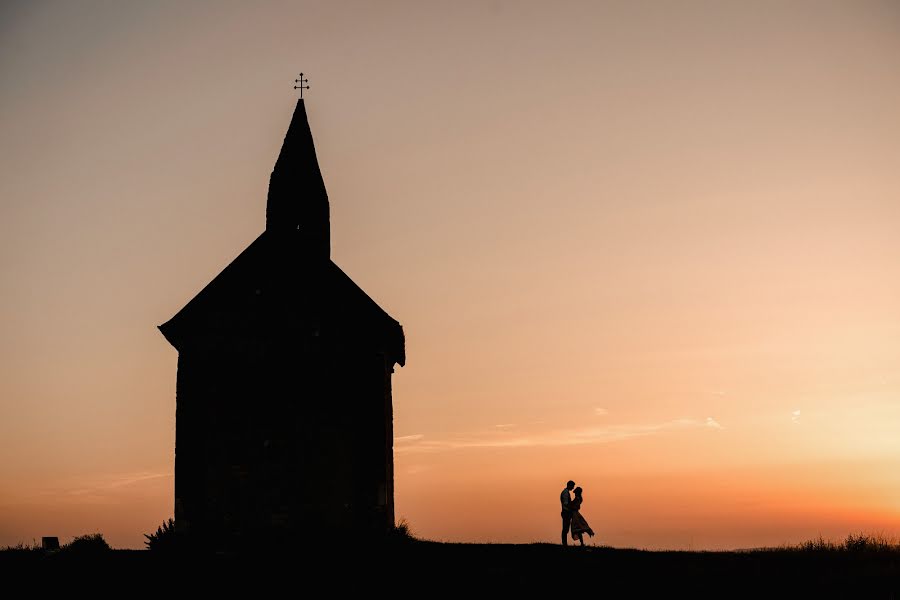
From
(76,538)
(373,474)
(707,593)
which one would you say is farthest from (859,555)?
(76,538)

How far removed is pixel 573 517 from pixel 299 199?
14.5 meters

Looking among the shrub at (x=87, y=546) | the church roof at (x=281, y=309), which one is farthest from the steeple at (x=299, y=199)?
the shrub at (x=87, y=546)

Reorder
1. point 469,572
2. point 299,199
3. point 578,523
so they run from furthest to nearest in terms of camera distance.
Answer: point 299,199
point 578,523
point 469,572

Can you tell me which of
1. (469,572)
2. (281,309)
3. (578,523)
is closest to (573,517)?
(578,523)

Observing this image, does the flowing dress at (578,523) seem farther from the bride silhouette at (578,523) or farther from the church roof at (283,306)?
the church roof at (283,306)

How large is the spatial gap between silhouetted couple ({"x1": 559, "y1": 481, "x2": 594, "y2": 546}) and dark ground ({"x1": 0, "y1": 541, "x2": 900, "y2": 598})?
102 inches

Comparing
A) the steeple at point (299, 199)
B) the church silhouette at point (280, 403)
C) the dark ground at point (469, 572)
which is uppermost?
the steeple at point (299, 199)

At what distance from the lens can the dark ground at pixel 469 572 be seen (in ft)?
74.7

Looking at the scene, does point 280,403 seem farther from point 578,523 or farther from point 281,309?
point 578,523

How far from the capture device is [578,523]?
1203 inches

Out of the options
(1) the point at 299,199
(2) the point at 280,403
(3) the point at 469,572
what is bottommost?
(3) the point at 469,572

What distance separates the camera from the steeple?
34906 millimetres

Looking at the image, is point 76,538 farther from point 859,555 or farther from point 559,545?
point 859,555

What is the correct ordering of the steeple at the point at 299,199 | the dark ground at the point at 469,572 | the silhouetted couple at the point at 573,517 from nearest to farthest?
1. the dark ground at the point at 469,572
2. the silhouetted couple at the point at 573,517
3. the steeple at the point at 299,199
